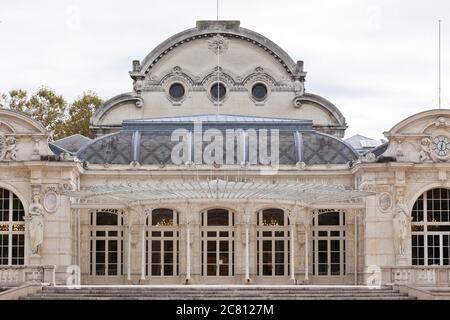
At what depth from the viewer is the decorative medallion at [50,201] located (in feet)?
165

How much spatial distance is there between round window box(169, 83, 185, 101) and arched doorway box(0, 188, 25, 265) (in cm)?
1364

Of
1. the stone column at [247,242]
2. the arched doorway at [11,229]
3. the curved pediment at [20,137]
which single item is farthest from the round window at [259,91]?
the arched doorway at [11,229]

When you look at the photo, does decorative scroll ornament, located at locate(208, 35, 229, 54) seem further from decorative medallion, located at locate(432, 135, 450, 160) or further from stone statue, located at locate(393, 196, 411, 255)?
stone statue, located at locate(393, 196, 411, 255)

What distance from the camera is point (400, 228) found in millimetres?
49438

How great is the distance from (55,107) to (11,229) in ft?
99.1

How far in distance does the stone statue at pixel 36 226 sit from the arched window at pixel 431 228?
48.6ft

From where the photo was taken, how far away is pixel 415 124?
50781 mm

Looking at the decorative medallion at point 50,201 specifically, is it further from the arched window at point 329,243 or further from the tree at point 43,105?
the tree at point 43,105

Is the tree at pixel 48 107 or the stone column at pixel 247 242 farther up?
the tree at pixel 48 107

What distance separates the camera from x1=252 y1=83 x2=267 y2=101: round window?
2466 inches

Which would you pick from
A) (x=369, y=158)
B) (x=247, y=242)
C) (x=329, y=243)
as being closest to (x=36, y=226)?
(x=247, y=242)

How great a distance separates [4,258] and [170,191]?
8.56 meters

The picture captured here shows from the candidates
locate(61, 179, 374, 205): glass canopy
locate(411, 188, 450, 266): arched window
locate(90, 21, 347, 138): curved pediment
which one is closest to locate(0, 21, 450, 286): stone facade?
locate(411, 188, 450, 266): arched window
